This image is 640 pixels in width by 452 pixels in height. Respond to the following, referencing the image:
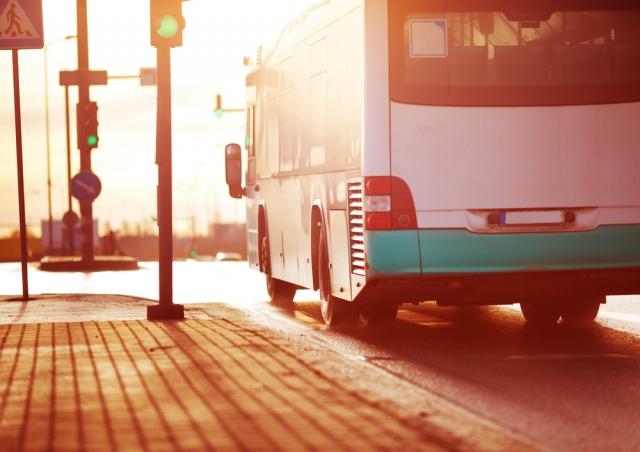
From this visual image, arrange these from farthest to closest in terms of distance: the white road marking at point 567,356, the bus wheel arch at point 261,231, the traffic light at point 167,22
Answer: the bus wheel arch at point 261,231, the traffic light at point 167,22, the white road marking at point 567,356

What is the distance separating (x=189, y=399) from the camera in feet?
29.2

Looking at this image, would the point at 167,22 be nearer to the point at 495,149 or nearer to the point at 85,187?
the point at 495,149

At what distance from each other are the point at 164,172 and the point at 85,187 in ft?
57.7

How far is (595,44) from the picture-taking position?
12.8 meters

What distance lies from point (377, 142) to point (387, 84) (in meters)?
0.48

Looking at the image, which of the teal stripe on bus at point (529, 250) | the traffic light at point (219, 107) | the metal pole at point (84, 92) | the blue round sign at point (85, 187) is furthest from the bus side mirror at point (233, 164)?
the traffic light at point (219, 107)

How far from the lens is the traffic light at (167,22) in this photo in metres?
15.9

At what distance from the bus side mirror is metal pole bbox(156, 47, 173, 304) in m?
4.24

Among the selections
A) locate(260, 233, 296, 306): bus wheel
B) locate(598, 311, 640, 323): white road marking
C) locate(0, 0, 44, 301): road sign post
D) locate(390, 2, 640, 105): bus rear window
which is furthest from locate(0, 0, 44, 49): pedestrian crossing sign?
locate(598, 311, 640, 323): white road marking

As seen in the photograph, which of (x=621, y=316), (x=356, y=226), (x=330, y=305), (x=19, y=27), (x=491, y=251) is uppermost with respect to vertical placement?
(x=19, y=27)

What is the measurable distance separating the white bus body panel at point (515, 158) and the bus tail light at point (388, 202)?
73 mm

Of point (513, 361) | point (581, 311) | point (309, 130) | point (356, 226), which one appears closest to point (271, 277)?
point (309, 130)

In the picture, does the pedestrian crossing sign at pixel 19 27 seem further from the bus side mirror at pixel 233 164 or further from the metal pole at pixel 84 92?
the metal pole at pixel 84 92

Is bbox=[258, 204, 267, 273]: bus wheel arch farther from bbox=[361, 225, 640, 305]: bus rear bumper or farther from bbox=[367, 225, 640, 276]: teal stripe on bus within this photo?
bbox=[367, 225, 640, 276]: teal stripe on bus
